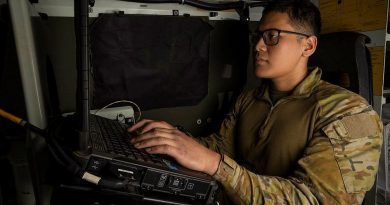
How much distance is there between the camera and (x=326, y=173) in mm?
860

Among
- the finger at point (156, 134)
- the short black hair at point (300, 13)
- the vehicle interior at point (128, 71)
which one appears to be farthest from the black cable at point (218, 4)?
the finger at point (156, 134)

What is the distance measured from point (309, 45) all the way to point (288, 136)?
355 millimetres

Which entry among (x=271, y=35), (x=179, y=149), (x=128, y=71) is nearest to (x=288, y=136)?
(x=271, y=35)

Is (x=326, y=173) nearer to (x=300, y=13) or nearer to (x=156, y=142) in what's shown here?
(x=156, y=142)

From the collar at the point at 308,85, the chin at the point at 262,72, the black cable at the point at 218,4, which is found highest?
the black cable at the point at 218,4

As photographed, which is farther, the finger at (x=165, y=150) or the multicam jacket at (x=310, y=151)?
the multicam jacket at (x=310, y=151)

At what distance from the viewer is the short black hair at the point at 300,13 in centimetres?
112

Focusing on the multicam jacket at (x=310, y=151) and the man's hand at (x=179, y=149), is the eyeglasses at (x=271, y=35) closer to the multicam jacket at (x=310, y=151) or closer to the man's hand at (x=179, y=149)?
the multicam jacket at (x=310, y=151)

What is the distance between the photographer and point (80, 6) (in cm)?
54

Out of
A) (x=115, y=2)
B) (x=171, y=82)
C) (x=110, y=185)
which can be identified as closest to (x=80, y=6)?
(x=110, y=185)

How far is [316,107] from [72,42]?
0.87m

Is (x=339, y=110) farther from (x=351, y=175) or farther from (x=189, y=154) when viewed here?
(x=189, y=154)

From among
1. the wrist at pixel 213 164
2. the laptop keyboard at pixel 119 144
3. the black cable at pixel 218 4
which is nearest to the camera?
the laptop keyboard at pixel 119 144

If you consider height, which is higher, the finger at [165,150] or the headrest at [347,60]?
the headrest at [347,60]
